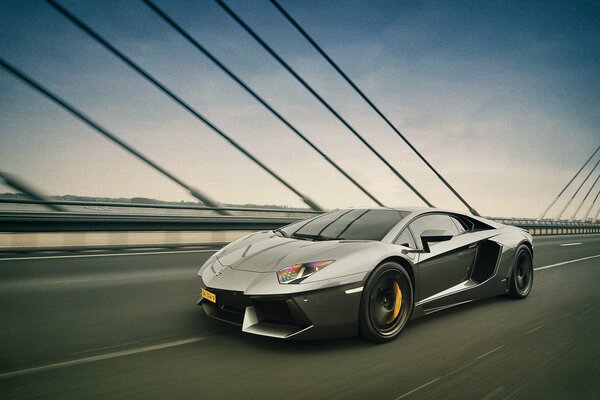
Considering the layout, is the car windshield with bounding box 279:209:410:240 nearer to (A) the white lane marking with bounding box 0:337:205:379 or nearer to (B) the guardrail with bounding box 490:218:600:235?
(A) the white lane marking with bounding box 0:337:205:379

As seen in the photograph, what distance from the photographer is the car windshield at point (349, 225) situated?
399cm

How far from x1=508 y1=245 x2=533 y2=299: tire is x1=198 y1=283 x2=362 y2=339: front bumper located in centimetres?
292

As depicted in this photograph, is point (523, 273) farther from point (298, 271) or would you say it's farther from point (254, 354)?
point (254, 354)

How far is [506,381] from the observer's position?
2.87 meters

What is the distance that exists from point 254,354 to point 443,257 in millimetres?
2045

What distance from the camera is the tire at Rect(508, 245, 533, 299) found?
529cm

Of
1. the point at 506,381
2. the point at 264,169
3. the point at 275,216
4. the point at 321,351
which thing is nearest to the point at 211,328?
the point at 321,351

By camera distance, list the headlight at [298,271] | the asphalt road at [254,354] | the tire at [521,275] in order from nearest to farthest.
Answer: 1. the asphalt road at [254,354]
2. the headlight at [298,271]
3. the tire at [521,275]

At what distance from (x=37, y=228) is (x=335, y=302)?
258 inches

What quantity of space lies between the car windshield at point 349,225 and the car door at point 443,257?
260mm

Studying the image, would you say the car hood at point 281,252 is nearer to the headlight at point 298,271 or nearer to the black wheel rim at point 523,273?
the headlight at point 298,271

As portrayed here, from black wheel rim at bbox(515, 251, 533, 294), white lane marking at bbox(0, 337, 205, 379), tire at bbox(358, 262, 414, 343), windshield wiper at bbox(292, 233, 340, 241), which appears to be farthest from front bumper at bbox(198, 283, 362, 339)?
black wheel rim at bbox(515, 251, 533, 294)

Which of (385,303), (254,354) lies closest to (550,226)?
(385,303)

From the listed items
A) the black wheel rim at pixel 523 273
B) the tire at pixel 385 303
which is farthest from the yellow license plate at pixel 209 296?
the black wheel rim at pixel 523 273
